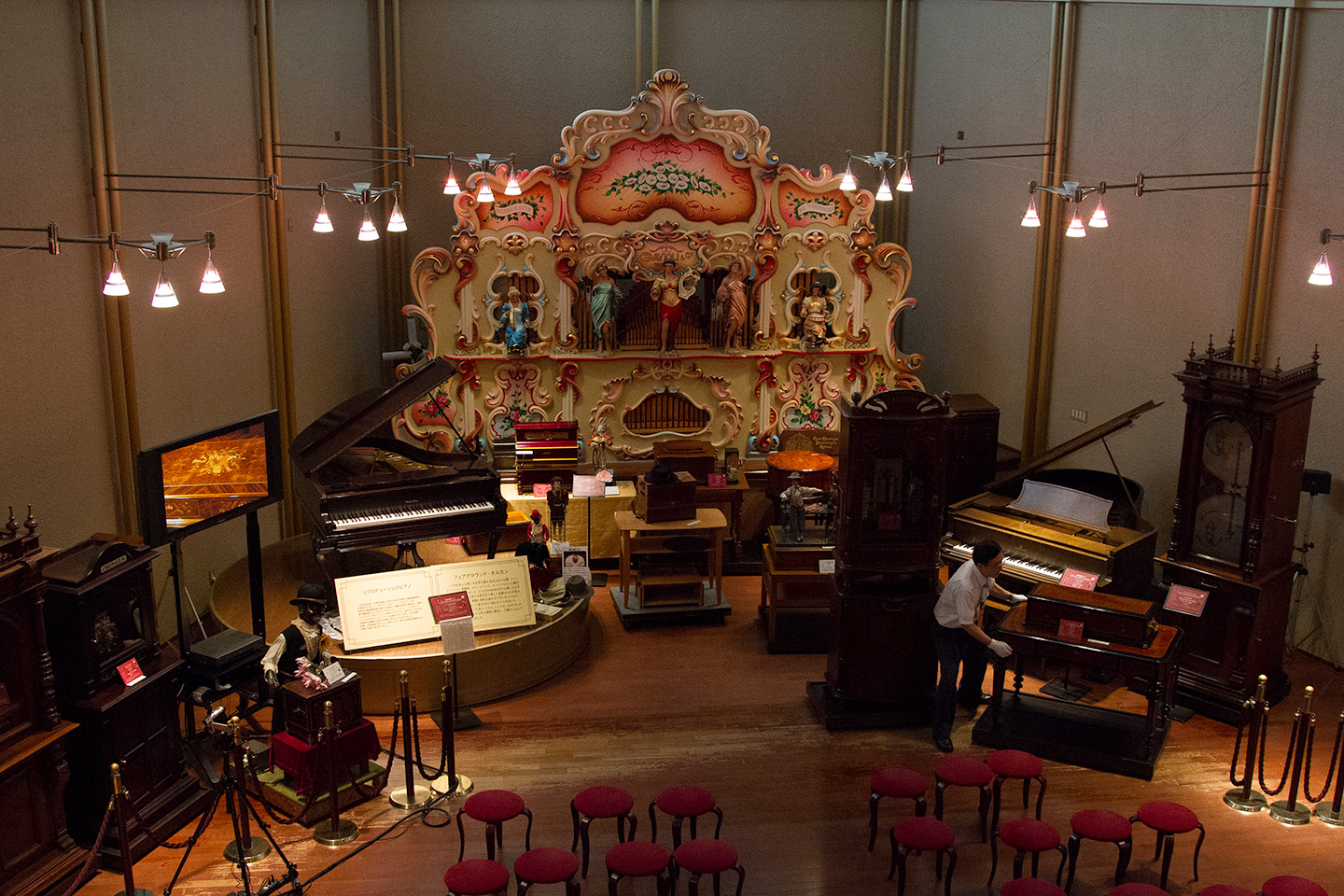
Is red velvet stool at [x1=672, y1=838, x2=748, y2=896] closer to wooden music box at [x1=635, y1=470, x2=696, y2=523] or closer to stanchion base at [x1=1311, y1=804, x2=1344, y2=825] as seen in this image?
stanchion base at [x1=1311, y1=804, x2=1344, y2=825]

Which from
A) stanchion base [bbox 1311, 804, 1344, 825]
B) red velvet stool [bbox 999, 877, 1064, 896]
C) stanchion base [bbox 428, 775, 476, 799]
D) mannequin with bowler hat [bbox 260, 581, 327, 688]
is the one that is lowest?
stanchion base [bbox 428, 775, 476, 799]

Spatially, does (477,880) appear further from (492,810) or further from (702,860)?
(702,860)

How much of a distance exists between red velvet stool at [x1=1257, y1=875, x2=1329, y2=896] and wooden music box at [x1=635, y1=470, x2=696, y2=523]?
17.8ft

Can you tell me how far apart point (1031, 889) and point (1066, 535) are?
418 centimetres

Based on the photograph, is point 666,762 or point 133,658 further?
point 666,762

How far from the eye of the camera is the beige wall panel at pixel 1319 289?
8977 mm

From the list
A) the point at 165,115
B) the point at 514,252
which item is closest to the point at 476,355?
the point at 514,252

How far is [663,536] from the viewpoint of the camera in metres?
10.5

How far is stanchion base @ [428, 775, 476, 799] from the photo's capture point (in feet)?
25.3

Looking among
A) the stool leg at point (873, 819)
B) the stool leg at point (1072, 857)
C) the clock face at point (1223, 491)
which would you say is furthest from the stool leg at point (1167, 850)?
the clock face at point (1223, 491)

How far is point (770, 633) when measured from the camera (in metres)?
9.93

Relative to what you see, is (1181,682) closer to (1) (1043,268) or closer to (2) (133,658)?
(1) (1043,268)

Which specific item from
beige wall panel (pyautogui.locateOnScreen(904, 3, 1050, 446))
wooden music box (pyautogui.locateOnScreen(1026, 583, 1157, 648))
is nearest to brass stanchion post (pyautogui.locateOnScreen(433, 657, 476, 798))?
wooden music box (pyautogui.locateOnScreen(1026, 583, 1157, 648))

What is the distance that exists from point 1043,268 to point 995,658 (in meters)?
4.87
